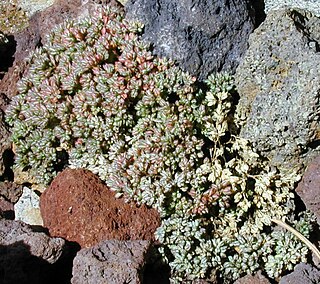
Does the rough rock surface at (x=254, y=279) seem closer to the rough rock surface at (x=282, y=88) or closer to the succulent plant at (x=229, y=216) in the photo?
the succulent plant at (x=229, y=216)

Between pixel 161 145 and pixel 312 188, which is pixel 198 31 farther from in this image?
pixel 312 188

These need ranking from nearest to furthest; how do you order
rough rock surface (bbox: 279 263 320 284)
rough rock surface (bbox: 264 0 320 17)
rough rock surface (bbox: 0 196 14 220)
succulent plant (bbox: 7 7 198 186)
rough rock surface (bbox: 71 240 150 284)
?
rough rock surface (bbox: 71 240 150 284)
rough rock surface (bbox: 279 263 320 284)
succulent plant (bbox: 7 7 198 186)
rough rock surface (bbox: 0 196 14 220)
rough rock surface (bbox: 264 0 320 17)

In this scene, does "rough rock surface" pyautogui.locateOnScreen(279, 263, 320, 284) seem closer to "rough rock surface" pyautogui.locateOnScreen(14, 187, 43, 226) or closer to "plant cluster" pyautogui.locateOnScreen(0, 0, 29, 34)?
"rough rock surface" pyautogui.locateOnScreen(14, 187, 43, 226)

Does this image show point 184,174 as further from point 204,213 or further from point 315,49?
point 315,49

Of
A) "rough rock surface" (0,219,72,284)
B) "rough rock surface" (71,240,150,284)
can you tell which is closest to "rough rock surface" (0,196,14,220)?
"rough rock surface" (0,219,72,284)

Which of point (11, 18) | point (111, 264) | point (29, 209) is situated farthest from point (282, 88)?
point (11, 18)

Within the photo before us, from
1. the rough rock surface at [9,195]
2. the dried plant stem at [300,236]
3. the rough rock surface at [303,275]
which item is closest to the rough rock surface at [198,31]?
the dried plant stem at [300,236]

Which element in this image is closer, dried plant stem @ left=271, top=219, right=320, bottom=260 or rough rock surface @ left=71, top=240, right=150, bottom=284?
rough rock surface @ left=71, top=240, right=150, bottom=284

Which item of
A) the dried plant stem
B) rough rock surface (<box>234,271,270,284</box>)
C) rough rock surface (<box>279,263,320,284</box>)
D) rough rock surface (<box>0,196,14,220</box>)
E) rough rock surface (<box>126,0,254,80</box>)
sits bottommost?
rough rock surface (<box>0,196,14,220</box>)
